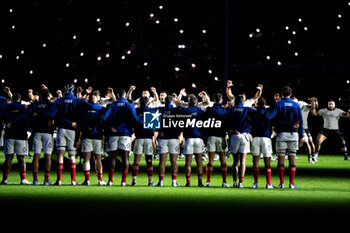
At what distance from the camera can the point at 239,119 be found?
14391 mm

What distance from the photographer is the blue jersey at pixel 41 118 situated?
14.6 m

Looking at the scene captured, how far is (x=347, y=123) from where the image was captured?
27.4 meters

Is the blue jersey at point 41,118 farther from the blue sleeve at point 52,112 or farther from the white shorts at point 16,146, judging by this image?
the white shorts at point 16,146

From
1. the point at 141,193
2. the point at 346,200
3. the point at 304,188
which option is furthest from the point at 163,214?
the point at 304,188

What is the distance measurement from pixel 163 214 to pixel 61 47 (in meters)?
17.3

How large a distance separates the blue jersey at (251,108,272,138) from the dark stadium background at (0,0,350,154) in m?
12.2

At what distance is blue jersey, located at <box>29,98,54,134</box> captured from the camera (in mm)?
14609

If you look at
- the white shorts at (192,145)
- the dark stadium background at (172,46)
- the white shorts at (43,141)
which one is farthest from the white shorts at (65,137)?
the dark stadium background at (172,46)

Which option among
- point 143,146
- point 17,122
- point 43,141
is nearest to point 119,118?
point 143,146

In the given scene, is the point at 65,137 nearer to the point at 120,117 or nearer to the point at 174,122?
the point at 120,117

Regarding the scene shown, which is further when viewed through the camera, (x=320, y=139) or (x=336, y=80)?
(x=336, y=80)

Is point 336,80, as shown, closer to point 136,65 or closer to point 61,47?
point 136,65

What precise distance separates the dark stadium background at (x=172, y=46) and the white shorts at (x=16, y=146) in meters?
12.0

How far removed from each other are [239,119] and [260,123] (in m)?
0.42
